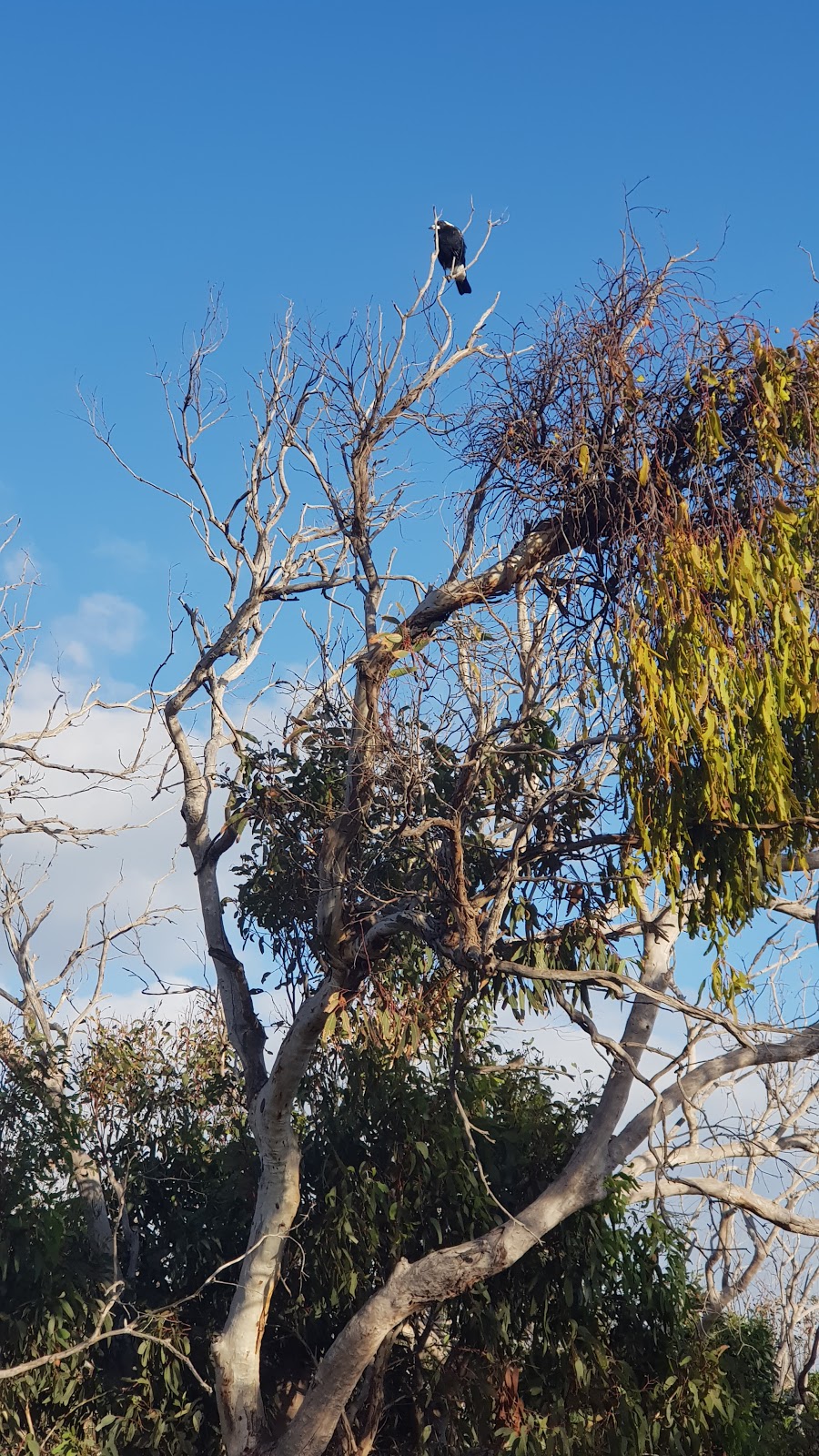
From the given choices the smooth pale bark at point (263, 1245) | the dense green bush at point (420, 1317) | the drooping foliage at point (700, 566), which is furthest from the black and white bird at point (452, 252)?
the dense green bush at point (420, 1317)

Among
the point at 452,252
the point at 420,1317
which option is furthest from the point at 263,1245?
the point at 452,252

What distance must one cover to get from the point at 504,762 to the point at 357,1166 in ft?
11.5

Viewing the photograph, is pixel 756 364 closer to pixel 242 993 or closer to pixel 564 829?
pixel 564 829

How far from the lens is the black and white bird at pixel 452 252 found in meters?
9.20

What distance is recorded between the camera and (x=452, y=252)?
9289 millimetres

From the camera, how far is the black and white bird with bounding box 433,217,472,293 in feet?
30.2

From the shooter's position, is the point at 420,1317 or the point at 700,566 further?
the point at 420,1317

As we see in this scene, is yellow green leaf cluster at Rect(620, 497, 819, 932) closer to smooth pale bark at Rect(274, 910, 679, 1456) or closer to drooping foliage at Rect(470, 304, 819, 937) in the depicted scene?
drooping foliage at Rect(470, 304, 819, 937)

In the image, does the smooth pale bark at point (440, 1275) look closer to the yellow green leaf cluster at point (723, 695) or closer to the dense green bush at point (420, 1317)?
the dense green bush at point (420, 1317)

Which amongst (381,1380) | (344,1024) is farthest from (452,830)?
(381,1380)

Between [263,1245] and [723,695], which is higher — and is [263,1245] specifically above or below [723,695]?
below

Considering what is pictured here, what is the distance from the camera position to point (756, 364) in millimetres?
6590

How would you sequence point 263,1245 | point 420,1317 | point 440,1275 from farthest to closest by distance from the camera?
point 420,1317 → point 263,1245 → point 440,1275

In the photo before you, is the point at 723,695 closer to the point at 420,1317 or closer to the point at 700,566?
the point at 700,566
